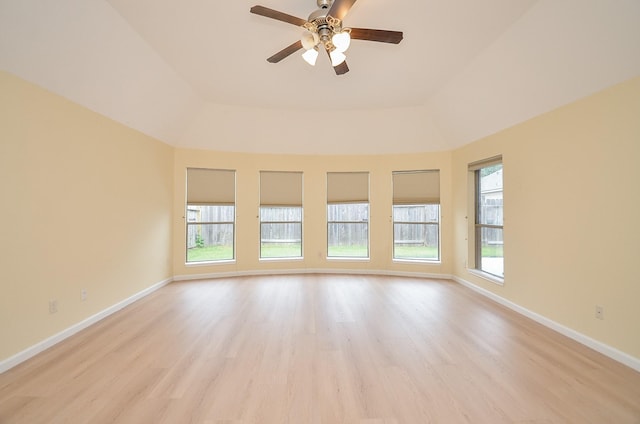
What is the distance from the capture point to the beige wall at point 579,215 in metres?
2.34

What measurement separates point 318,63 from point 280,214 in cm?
320

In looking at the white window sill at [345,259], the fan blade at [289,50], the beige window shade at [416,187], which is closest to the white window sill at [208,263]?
the white window sill at [345,259]

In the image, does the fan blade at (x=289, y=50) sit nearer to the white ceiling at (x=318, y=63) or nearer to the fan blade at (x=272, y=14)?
the fan blade at (x=272, y=14)

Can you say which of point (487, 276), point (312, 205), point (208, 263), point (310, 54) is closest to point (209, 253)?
point (208, 263)

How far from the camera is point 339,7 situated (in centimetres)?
198

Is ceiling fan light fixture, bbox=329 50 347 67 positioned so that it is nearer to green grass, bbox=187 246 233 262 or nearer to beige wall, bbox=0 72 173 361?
beige wall, bbox=0 72 173 361

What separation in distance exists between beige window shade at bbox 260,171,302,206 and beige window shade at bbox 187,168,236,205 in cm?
63

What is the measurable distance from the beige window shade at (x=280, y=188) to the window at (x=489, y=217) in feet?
11.0

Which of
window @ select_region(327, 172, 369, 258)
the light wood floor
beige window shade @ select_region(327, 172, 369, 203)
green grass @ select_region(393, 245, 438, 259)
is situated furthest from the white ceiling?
the light wood floor

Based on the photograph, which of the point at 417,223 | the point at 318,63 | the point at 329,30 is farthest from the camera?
the point at 417,223

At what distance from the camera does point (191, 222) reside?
521cm

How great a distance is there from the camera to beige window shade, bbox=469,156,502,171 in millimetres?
4023

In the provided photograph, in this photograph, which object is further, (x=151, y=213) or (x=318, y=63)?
(x=151, y=213)

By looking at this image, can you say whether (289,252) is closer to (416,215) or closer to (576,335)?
(416,215)
